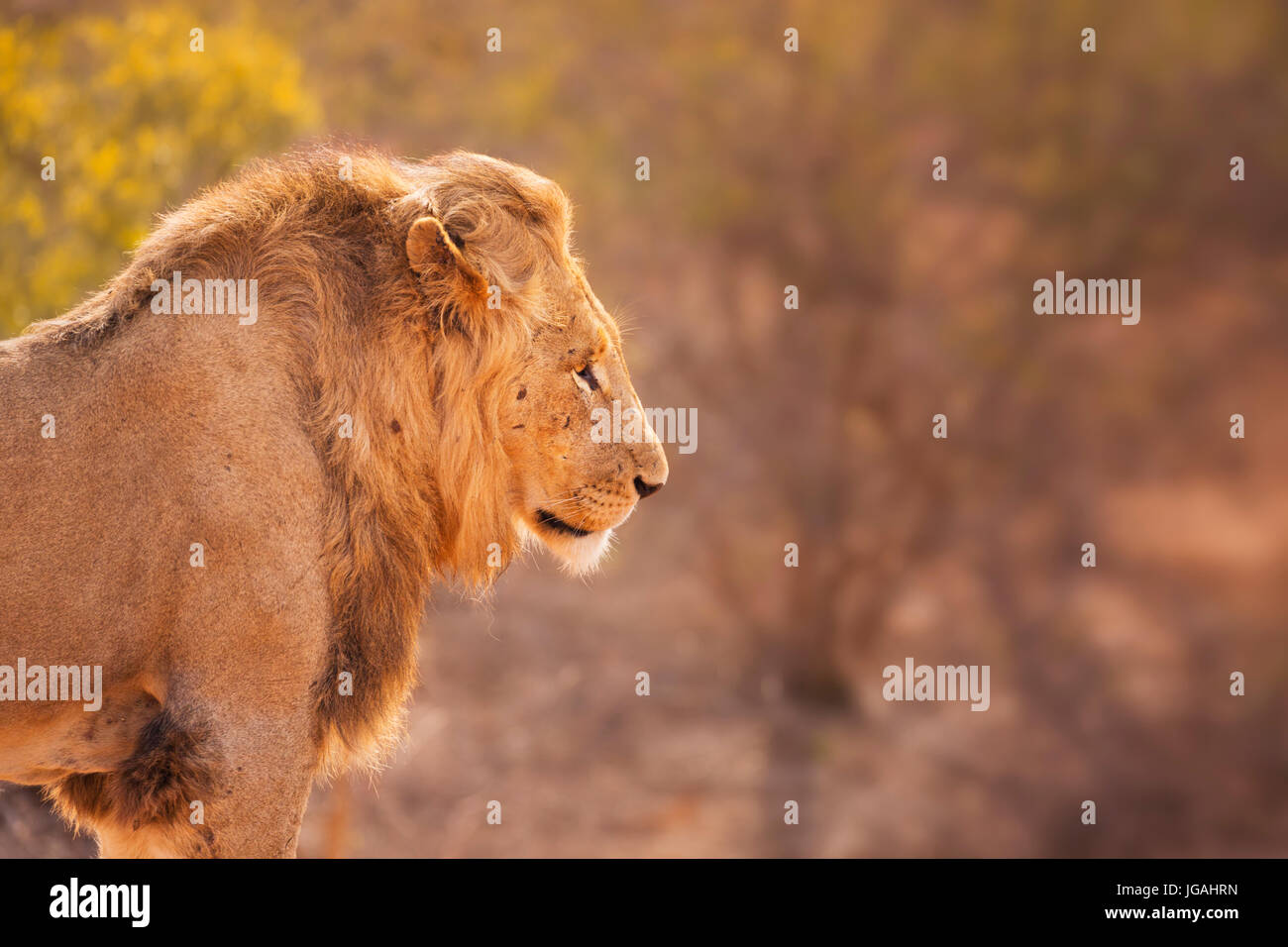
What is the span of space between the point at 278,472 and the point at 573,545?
1296 millimetres

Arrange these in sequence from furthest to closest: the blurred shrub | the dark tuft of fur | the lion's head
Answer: the blurred shrub
the lion's head
the dark tuft of fur

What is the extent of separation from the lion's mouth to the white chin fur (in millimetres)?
26

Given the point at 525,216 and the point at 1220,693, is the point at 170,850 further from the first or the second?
the point at 1220,693

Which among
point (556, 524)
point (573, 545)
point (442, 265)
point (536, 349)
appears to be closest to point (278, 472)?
point (442, 265)

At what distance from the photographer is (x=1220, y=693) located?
16281 millimetres

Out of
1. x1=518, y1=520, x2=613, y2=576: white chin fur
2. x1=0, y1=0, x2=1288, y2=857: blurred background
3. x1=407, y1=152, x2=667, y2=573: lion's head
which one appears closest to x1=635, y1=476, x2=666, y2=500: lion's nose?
x1=407, y1=152, x2=667, y2=573: lion's head

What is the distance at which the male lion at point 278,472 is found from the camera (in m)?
3.79

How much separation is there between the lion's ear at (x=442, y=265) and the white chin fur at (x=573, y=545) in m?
0.93

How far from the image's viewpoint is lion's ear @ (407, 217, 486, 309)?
4.30m

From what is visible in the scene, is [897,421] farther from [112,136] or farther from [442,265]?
[442,265]

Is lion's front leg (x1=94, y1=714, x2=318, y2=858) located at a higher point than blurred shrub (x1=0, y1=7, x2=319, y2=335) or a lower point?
lower

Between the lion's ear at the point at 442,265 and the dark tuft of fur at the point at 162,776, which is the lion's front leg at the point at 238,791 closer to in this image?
the dark tuft of fur at the point at 162,776

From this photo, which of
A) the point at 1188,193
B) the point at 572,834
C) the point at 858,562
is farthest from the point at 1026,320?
the point at 572,834

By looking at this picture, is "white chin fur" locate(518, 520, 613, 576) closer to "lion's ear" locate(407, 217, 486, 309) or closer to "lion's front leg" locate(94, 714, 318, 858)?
"lion's ear" locate(407, 217, 486, 309)
